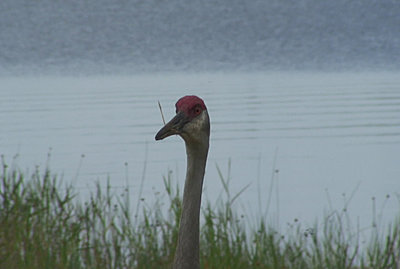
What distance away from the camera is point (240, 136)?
1574cm

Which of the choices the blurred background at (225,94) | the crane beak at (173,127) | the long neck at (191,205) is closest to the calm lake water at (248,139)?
the blurred background at (225,94)

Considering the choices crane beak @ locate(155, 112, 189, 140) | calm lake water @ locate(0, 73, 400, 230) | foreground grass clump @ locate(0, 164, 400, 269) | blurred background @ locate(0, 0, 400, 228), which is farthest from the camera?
blurred background @ locate(0, 0, 400, 228)

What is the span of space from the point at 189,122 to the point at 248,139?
34.3 ft

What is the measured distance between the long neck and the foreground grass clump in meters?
1.89

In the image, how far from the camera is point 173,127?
194 inches

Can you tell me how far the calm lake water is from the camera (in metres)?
11.4

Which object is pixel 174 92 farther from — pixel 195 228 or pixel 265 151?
pixel 195 228

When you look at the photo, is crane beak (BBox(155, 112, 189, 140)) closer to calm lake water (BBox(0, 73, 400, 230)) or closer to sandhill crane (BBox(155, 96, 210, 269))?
sandhill crane (BBox(155, 96, 210, 269))

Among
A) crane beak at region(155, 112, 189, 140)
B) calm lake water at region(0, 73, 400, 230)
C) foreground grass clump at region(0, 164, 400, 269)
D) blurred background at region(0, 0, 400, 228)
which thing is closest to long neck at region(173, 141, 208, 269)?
crane beak at region(155, 112, 189, 140)

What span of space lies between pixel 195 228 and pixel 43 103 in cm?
1630

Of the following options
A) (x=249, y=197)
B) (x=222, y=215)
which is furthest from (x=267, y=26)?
(x=222, y=215)

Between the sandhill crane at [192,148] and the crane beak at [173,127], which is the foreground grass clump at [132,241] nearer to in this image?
the sandhill crane at [192,148]

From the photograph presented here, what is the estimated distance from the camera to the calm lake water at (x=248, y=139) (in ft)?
37.5

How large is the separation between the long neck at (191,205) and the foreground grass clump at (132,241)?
1888 millimetres
